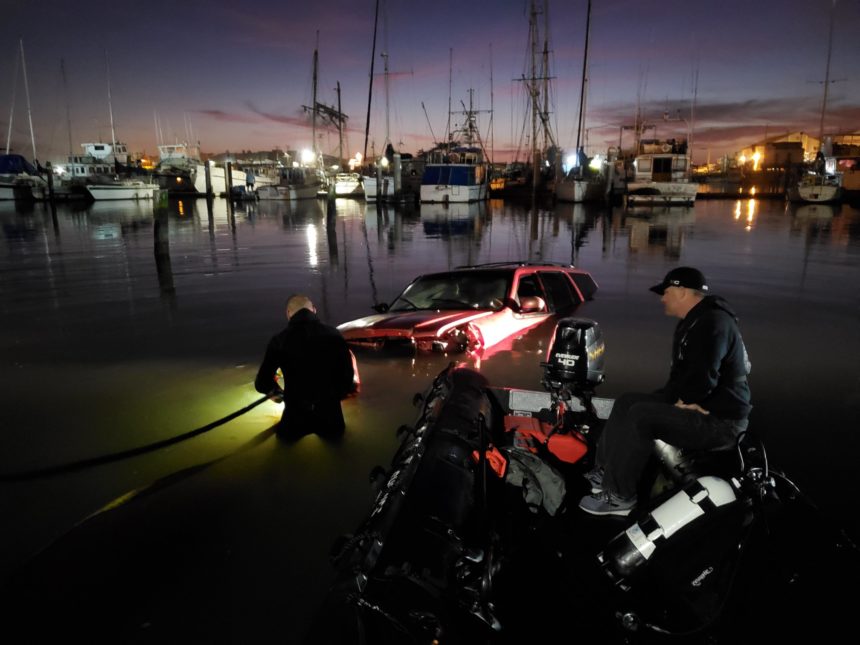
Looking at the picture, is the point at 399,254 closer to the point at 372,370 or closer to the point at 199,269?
the point at 199,269

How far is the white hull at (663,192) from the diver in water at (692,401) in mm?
53786

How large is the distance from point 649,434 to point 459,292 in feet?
18.2

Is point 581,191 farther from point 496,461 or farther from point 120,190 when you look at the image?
point 496,461

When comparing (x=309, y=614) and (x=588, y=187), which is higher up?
(x=588, y=187)

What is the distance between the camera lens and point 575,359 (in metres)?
4.96

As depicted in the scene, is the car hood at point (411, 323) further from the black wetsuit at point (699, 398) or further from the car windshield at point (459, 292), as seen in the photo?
the black wetsuit at point (699, 398)

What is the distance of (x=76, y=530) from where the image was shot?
4.18 metres

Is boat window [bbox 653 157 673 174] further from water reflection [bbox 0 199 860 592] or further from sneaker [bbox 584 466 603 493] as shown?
sneaker [bbox 584 466 603 493]

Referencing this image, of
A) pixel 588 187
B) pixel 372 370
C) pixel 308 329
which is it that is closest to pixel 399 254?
pixel 372 370

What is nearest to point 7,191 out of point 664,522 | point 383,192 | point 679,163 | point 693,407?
point 383,192

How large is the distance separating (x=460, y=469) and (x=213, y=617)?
5.66ft

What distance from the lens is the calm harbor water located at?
455 cm

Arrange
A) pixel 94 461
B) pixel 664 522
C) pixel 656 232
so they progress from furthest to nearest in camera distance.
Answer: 1. pixel 656 232
2. pixel 94 461
3. pixel 664 522

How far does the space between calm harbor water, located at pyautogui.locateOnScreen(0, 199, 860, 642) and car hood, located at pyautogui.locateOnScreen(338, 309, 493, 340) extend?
57 cm
